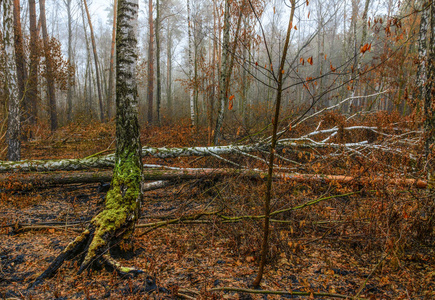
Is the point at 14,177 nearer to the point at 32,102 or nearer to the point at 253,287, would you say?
the point at 253,287

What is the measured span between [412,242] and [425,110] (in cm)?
189

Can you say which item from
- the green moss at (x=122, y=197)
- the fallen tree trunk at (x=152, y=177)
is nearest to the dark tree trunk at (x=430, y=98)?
the fallen tree trunk at (x=152, y=177)

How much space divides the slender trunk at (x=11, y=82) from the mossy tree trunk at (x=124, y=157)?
17.6ft

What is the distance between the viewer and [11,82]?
681cm

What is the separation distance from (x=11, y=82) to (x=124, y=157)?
5.78 meters

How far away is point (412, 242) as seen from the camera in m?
3.46

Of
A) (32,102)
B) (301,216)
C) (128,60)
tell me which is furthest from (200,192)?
(32,102)

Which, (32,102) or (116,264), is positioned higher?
(32,102)

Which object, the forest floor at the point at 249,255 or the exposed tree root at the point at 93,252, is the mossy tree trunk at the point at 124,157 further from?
the forest floor at the point at 249,255

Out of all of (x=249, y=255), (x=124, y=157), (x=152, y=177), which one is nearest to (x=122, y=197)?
(x=124, y=157)

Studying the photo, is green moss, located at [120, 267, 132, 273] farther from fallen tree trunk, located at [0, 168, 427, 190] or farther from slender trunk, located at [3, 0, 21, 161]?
slender trunk, located at [3, 0, 21, 161]

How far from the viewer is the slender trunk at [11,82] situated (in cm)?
669

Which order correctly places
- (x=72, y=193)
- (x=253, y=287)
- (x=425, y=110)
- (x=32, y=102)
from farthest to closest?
(x=32, y=102) < (x=72, y=193) < (x=425, y=110) < (x=253, y=287)

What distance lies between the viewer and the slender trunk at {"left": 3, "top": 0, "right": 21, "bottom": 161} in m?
6.69
